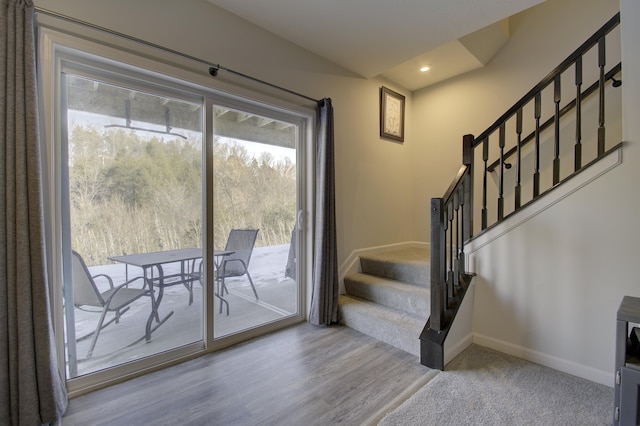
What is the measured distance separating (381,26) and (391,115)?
1.44 metres

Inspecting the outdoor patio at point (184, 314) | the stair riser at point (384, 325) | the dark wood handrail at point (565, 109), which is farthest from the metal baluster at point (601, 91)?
the outdoor patio at point (184, 314)

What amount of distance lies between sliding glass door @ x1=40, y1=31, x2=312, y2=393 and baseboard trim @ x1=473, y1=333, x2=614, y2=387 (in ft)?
5.74

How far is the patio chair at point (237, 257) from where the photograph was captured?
2.41 meters

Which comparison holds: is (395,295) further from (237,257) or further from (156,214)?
(156,214)

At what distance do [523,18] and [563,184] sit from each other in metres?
2.21

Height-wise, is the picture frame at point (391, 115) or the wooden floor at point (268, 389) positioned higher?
the picture frame at point (391, 115)

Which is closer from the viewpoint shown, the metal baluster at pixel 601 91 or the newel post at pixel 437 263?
the metal baluster at pixel 601 91

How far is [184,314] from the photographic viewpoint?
2238 millimetres

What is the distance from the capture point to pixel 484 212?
2.48m

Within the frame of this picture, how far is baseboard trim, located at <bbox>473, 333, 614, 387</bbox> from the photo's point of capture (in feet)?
6.08

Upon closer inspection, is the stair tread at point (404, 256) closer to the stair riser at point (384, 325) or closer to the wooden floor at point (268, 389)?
the stair riser at point (384, 325)

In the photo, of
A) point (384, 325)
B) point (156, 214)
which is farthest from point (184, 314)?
point (384, 325)

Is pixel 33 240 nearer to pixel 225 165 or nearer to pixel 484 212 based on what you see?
pixel 225 165

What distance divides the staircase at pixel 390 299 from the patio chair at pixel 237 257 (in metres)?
1.01
